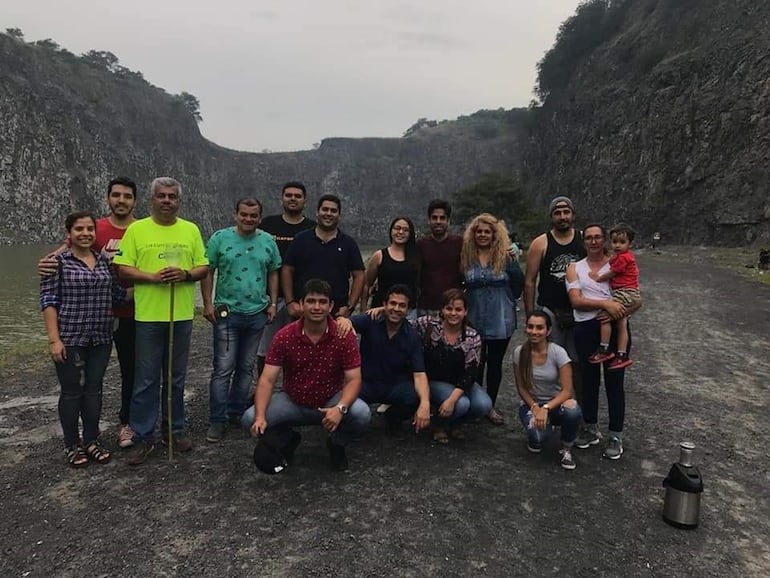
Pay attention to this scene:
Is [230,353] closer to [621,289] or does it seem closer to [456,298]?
[456,298]

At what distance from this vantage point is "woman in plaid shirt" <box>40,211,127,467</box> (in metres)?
3.93

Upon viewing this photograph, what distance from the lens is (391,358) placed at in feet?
14.7

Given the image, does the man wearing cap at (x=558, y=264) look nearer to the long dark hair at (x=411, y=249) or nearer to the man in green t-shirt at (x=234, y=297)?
the long dark hair at (x=411, y=249)

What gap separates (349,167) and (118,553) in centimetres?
8379

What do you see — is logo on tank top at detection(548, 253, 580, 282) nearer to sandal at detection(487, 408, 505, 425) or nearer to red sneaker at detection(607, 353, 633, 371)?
red sneaker at detection(607, 353, 633, 371)

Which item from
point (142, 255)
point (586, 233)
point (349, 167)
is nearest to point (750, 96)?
point (586, 233)

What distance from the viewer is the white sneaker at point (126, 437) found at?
437 cm

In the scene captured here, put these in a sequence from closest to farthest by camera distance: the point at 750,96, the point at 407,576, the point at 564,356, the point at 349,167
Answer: the point at 407,576
the point at 564,356
the point at 750,96
the point at 349,167

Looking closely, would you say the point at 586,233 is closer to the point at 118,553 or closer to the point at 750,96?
the point at 118,553

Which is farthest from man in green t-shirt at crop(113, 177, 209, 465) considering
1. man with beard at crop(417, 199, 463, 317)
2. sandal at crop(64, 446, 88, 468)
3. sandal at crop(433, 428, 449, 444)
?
sandal at crop(433, 428, 449, 444)

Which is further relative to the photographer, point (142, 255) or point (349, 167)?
point (349, 167)

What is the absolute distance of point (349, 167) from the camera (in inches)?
3322

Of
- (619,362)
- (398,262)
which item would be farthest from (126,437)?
(619,362)

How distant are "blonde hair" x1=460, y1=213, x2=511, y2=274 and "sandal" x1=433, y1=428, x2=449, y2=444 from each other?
4.60 feet
